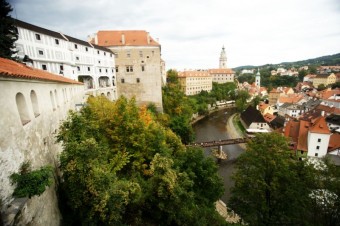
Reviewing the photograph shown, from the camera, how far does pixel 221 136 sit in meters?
38.2

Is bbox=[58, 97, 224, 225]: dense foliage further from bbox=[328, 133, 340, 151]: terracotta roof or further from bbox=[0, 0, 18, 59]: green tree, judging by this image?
bbox=[328, 133, 340, 151]: terracotta roof

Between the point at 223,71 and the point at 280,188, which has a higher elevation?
the point at 223,71

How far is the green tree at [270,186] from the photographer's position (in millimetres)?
10703

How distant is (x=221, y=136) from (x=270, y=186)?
27.3m

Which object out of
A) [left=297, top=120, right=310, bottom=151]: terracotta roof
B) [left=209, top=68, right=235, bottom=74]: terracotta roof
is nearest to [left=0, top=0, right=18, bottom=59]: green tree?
[left=297, top=120, right=310, bottom=151]: terracotta roof

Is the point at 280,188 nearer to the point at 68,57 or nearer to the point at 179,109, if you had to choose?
the point at 68,57

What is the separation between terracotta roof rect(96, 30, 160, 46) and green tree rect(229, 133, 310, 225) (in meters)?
25.5

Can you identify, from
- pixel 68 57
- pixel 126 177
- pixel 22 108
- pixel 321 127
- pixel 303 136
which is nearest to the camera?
pixel 22 108

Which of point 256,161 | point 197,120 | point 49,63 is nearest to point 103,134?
point 256,161

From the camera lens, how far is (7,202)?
16.0 feet

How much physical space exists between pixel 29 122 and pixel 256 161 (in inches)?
482

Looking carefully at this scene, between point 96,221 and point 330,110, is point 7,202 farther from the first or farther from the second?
point 330,110

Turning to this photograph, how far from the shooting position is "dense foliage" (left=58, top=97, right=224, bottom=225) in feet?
20.8

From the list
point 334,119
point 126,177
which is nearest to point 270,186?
point 126,177
